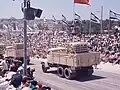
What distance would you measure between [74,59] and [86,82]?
1.65m

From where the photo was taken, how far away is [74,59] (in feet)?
73.7

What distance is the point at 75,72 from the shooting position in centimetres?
2317

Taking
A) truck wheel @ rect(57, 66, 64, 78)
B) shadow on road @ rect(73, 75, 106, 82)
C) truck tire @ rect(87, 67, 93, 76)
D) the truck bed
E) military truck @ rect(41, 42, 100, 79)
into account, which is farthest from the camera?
truck wheel @ rect(57, 66, 64, 78)

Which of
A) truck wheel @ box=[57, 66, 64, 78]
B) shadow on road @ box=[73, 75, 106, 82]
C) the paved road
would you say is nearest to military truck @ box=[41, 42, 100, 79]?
truck wheel @ box=[57, 66, 64, 78]

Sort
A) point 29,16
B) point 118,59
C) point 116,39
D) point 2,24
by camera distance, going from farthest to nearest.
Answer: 1. point 2,24
2. point 116,39
3. point 118,59
4. point 29,16

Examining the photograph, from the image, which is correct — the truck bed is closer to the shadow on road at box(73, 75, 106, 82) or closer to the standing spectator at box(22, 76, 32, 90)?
the shadow on road at box(73, 75, 106, 82)

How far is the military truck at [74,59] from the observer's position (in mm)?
22562

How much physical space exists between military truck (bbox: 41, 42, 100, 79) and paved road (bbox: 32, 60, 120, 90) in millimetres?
553

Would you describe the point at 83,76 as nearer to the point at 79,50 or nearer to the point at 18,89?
the point at 79,50

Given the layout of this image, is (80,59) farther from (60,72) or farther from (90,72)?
(60,72)

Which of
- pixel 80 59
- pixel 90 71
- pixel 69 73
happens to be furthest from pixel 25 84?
pixel 90 71

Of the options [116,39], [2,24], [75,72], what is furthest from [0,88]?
[2,24]

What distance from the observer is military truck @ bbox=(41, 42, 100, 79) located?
888 inches

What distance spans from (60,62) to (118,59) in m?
7.53
